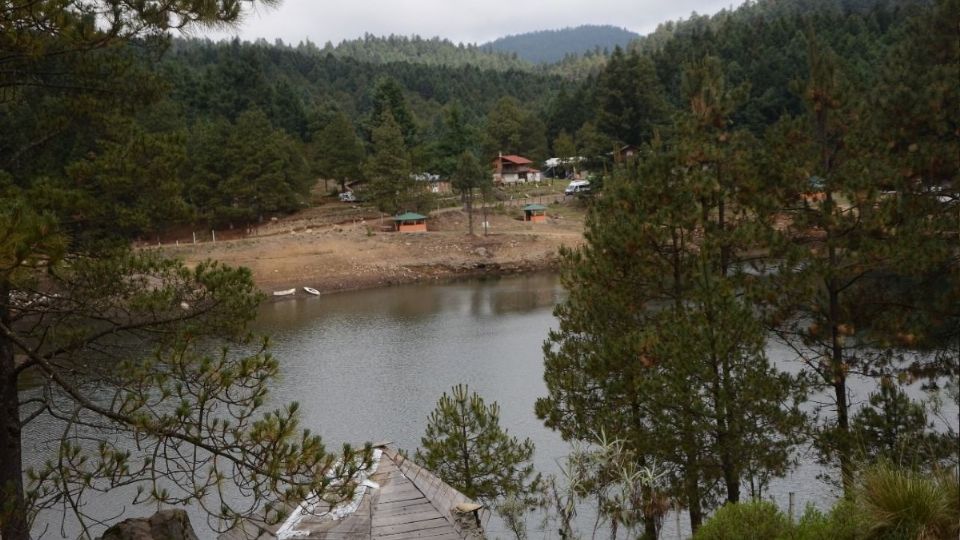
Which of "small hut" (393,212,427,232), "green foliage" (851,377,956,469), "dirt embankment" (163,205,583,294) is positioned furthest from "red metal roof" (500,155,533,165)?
"green foliage" (851,377,956,469)

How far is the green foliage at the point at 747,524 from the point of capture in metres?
8.35

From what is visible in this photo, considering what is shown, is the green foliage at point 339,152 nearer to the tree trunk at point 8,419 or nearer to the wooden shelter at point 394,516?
the wooden shelter at point 394,516

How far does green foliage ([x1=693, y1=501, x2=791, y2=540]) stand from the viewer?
8352 mm

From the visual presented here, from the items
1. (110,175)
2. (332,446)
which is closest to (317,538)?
(110,175)

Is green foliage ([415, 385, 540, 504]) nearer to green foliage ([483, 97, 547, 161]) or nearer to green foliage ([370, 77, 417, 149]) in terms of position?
green foliage ([370, 77, 417, 149])

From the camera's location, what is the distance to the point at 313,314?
118ft

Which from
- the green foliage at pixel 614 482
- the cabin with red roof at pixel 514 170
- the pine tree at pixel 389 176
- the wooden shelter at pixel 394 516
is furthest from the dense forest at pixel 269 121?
the green foliage at pixel 614 482

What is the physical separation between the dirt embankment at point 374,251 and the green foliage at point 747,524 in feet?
115

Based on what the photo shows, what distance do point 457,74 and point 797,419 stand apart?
123 m

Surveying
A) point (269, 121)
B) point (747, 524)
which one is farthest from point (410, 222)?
point (747, 524)

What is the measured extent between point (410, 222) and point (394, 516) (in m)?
40.2

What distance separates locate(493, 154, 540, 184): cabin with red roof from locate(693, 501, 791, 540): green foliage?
59923 millimetres

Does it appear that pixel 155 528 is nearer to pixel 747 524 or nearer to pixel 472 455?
pixel 472 455

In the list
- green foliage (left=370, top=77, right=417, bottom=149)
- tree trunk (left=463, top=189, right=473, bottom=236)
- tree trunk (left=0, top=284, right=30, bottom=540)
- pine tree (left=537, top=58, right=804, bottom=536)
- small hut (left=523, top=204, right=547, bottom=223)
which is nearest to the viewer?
tree trunk (left=0, top=284, right=30, bottom=540)
